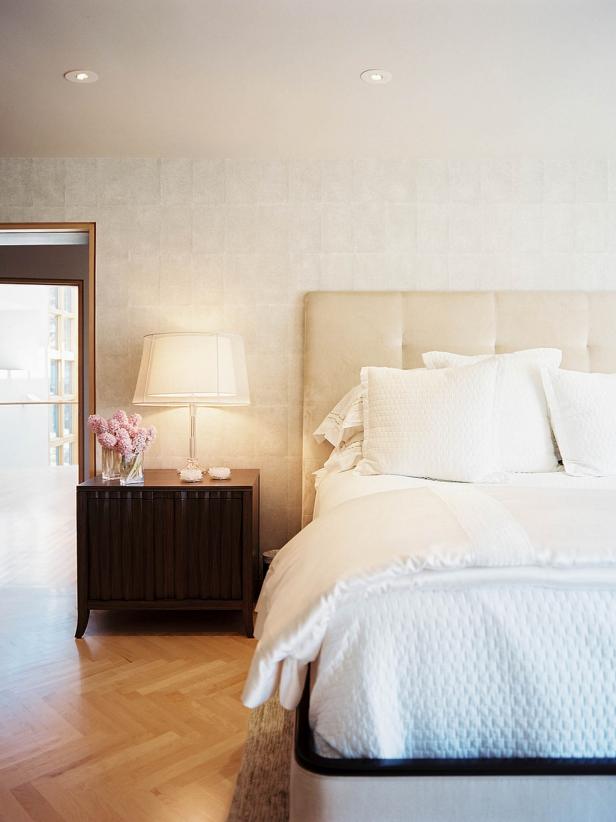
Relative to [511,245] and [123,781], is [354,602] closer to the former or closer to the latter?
[123,781]

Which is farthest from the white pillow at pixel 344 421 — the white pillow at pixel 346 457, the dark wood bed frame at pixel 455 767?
the dark wood bed frame at pixel 455 767

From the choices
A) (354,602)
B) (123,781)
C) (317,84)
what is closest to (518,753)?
(354,602)

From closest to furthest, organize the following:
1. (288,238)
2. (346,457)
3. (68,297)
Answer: (346,457)
(288,238)
(68,297)

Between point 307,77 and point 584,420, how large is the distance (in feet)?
5.65

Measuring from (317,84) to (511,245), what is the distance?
1.37 metres

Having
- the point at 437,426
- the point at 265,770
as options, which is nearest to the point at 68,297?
the point at 437,426

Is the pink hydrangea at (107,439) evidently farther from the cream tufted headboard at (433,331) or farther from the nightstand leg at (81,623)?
the cream tufted headboard at (433,331)

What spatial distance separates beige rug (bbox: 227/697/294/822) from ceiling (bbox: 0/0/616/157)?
2.26 meters

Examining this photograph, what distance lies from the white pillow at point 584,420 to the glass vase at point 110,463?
190 cm

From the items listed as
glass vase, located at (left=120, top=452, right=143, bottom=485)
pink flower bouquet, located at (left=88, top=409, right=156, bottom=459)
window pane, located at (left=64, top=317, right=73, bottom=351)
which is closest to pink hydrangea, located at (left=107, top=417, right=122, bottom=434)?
pink flower bouquet, located at (left=88, top=409, right=156, bottom=459)

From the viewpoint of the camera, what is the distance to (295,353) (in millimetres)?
3502

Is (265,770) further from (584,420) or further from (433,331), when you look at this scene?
(433,331)

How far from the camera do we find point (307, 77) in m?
2.60

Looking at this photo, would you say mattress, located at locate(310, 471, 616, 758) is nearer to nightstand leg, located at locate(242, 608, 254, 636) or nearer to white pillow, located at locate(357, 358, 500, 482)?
white pillow, located at locate(357, 358, 500, 482)
